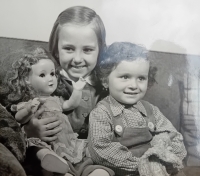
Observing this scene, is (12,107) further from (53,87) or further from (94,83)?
(94,83)

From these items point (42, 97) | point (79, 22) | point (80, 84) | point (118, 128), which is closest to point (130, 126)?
point (118, 128)

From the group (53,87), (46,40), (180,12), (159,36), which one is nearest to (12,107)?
(53,87)

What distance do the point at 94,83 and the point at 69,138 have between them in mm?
278

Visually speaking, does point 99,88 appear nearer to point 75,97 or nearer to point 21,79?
point 75,97

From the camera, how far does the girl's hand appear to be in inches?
63.0

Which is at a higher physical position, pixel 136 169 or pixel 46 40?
pixel 46 40

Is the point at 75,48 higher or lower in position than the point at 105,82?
higher

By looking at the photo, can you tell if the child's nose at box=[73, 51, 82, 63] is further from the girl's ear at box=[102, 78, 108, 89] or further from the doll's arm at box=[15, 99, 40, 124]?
the doll's arm at box=[15, 99, 40, 124]

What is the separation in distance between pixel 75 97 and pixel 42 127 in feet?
0.66

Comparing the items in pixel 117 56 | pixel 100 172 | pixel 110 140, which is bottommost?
pixel 100 172

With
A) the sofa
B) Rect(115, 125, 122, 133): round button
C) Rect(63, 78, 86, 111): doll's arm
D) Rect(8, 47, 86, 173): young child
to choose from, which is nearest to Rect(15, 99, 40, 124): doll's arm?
Rect(8, 47, 86, 173): young child

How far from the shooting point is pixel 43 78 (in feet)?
5.35

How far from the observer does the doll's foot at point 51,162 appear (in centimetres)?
154

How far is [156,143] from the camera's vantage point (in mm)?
1675
